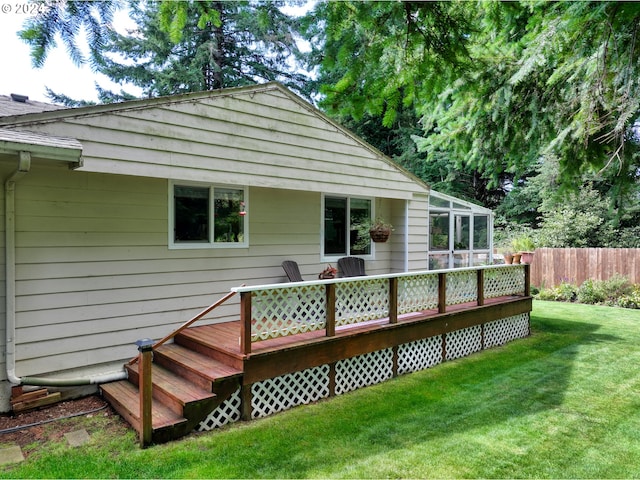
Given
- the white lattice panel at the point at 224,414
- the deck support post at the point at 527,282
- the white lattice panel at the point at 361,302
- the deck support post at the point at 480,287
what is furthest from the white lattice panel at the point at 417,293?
the deck support post at the point at 527,282

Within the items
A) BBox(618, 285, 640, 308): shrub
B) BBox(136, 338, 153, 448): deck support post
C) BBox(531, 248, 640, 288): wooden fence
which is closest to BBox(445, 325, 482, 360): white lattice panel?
BBox(136, 338, 153, 448): deck support post

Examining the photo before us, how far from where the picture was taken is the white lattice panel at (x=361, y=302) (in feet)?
16.9

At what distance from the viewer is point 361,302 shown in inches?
214

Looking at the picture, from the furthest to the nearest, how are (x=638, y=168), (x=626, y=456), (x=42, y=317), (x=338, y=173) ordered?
(x=338, y=173) < (x=638, y=168) < (x=42, y=317) < (x=626, y=456)

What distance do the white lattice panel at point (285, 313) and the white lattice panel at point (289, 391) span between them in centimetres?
49

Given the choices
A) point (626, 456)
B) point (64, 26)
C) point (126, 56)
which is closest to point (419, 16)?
point (64, 26)

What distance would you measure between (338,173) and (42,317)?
4491mm

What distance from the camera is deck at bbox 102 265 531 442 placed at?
161 inches

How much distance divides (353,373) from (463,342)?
2.40 metres

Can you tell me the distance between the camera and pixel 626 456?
3480 millimetres

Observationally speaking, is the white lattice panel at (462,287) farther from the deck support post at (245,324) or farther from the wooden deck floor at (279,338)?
the deck support post at (245,324)

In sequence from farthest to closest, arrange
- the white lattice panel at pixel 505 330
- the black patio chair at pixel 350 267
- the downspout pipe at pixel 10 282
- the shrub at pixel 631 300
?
1. the shrub at pixel 631 300
2. the black patio chair at pixel 350 267
3. the white lattice panel at pixel 505 330
4. the downspout pipe at pixel 10 282

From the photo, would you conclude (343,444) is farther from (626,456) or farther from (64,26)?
Answer: (64,26)

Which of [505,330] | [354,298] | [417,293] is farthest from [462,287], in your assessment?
[354,298]
